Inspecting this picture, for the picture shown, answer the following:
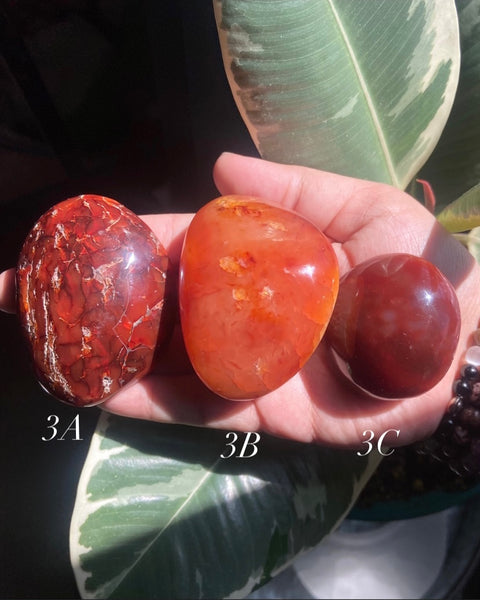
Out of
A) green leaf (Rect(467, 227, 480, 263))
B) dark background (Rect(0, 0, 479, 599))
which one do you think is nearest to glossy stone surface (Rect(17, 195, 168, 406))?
dark background (Rect(0, 0, 479, 599))

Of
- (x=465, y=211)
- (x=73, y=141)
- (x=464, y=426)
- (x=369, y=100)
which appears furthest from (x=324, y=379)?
(x=73, y=141)

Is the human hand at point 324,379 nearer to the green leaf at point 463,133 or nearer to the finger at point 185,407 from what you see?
the finger at point 185,407

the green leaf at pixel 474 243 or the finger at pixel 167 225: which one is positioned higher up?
the green leaf at pixel 474 243

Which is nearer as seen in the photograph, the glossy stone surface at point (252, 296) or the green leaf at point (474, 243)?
the glossy stone surface at point (252, 296)

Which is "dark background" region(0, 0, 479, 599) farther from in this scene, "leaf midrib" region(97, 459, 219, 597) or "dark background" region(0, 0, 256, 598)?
"leaf midrib" region(97, 459, 219, 597)

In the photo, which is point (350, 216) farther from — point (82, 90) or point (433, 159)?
point (82, 90)

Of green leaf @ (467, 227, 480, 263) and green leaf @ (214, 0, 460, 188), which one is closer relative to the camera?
green leaf @ (214, 0, 460, 188)

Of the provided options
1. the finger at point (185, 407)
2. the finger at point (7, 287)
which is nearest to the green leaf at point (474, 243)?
the finger at point (185, 407)
